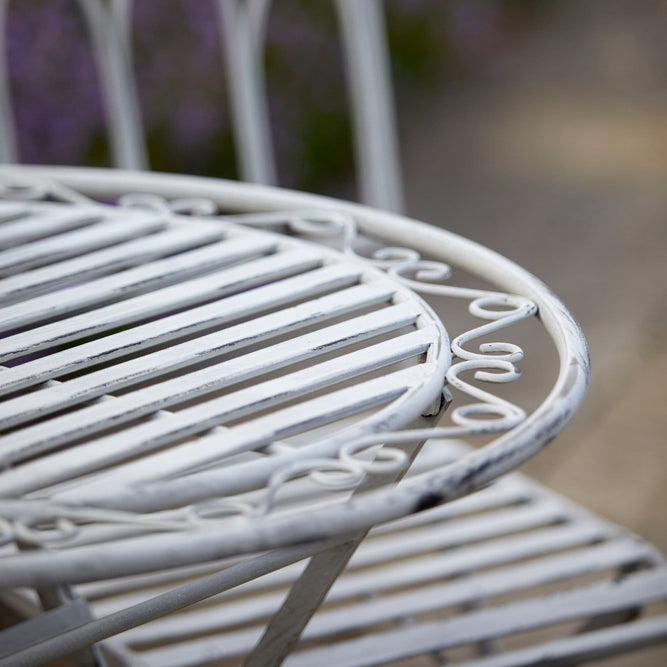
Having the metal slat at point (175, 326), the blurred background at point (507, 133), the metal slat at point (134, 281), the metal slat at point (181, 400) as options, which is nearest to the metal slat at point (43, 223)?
the metal slat at point (134, 281)

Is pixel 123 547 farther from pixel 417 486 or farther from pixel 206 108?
pixel 206 108

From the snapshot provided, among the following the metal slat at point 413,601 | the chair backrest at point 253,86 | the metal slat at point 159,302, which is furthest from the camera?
Answer: the chair backrest at point 253,86

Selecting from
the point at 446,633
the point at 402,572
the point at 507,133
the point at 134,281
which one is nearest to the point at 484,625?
the point at 446,633

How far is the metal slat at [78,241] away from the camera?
1067 mm

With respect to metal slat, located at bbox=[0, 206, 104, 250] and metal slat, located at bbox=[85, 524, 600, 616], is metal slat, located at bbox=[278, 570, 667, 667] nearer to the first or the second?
metal slat, located at bbox=[85, 524, 600, 616]

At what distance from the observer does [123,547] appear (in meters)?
0.55

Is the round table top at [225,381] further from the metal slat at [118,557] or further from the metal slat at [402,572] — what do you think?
the metal slat at [402,572]

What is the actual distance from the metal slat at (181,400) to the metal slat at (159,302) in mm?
108

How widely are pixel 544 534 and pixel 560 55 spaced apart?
373 cm

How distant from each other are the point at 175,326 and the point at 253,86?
822mm

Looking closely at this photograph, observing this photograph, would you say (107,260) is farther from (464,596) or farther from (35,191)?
(464,596)

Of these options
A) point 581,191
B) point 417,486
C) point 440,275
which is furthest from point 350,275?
point 581,191

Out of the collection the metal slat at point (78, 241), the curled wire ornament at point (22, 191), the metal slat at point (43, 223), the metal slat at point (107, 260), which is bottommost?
the metal slat at point (107, 260)

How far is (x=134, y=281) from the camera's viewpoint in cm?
99
